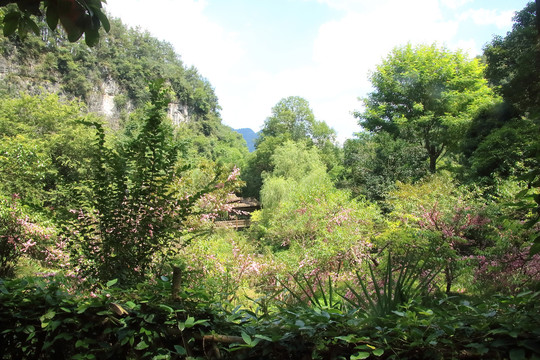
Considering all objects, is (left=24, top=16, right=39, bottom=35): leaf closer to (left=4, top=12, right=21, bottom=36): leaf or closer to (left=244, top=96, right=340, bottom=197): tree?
(left=4, top=12, right=21, bottom=36): leaf

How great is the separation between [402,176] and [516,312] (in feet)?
47.8

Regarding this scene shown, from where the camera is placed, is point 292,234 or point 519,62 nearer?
point 519,62

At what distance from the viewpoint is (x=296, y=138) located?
30.6m

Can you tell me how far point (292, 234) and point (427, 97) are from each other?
1099 cm

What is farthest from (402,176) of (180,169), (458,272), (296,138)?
(296,138)

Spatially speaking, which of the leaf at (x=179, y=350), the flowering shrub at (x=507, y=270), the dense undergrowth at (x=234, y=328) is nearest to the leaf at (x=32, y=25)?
the dense undergrowth at (x=234, y=328)

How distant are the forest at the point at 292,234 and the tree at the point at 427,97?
0.31ft

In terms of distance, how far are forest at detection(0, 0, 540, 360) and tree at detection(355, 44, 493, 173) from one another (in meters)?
0.09

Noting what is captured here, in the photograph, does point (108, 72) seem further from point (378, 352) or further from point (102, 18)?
point (378, 352)

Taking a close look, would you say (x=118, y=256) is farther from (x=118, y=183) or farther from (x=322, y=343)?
(x=322, y=343)

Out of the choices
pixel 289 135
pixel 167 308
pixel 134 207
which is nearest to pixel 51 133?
pixel 134 207

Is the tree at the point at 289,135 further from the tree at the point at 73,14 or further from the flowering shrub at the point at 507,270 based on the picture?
the tree at the point at 73,14

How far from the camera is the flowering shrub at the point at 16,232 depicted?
6.95 m

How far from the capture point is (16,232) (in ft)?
23.4
